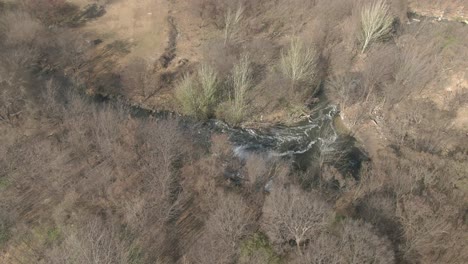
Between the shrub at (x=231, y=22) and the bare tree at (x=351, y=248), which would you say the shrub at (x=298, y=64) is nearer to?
the shrub at (x=231, y=22)

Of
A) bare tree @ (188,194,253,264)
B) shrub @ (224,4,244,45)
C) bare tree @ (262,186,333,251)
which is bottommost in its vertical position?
bare tree @ (188,194,253,264)

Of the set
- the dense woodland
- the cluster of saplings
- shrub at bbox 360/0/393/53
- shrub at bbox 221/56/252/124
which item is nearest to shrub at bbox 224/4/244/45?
the dense woodland

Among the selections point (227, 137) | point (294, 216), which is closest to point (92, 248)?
point (294, 216)

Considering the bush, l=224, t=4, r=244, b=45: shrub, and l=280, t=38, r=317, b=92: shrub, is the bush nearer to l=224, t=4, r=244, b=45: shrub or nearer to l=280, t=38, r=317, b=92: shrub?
l=280, t=38, r=317, b=92: shrub

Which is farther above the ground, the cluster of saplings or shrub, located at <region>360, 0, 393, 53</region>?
shrub, located at <region>360, 0, 393, 53</region>

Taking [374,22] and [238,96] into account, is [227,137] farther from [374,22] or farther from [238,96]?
[374,22]

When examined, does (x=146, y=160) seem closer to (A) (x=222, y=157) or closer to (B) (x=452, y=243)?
(A) (x=222, y=157)

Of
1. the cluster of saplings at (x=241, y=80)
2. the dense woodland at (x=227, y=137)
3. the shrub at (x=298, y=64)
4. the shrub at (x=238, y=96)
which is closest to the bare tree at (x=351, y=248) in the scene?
the dense woodland at (x=227, y=137)
